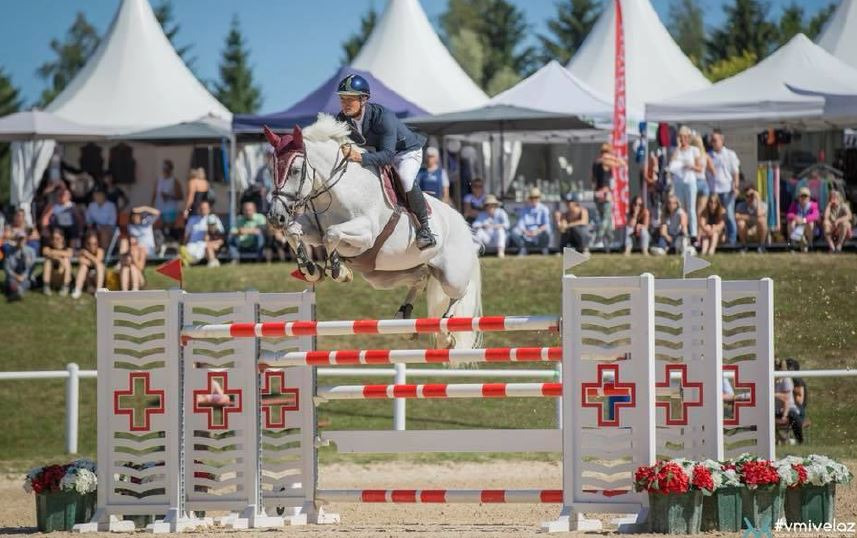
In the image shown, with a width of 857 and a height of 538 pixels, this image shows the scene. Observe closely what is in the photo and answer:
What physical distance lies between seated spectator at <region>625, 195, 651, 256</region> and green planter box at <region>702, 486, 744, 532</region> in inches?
391

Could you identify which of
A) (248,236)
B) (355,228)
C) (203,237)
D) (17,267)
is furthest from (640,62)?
(355,228)

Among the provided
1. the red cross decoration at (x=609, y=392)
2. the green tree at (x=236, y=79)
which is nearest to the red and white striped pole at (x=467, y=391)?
the red cross decoration at (x=609, y=392)

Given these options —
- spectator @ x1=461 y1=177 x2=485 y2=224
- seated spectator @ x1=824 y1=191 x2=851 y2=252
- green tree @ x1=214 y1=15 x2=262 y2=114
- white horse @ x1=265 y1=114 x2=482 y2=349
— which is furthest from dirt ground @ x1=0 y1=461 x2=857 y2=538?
green tree @ x1=214 y1=15 x2=262 y2=114

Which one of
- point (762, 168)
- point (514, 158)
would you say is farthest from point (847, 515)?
point (514, 158)

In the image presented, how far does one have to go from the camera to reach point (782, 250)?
17000mm

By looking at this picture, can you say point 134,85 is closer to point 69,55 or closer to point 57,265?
point 57,265

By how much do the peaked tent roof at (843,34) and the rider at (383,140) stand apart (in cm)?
1374

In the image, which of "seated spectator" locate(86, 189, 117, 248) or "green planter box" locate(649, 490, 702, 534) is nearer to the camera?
"green planter box" locate(649, 490, 702, 534)

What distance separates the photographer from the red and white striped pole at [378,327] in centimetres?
732

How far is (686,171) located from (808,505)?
9592mm

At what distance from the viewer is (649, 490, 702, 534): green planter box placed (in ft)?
22.8

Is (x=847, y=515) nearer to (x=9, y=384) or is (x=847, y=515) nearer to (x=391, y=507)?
(x=391, y=507)

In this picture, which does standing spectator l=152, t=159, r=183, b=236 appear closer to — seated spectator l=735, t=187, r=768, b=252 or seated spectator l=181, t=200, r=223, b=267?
seated spectator l=181, t=200, r=223, b=267

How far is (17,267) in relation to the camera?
16344mm
